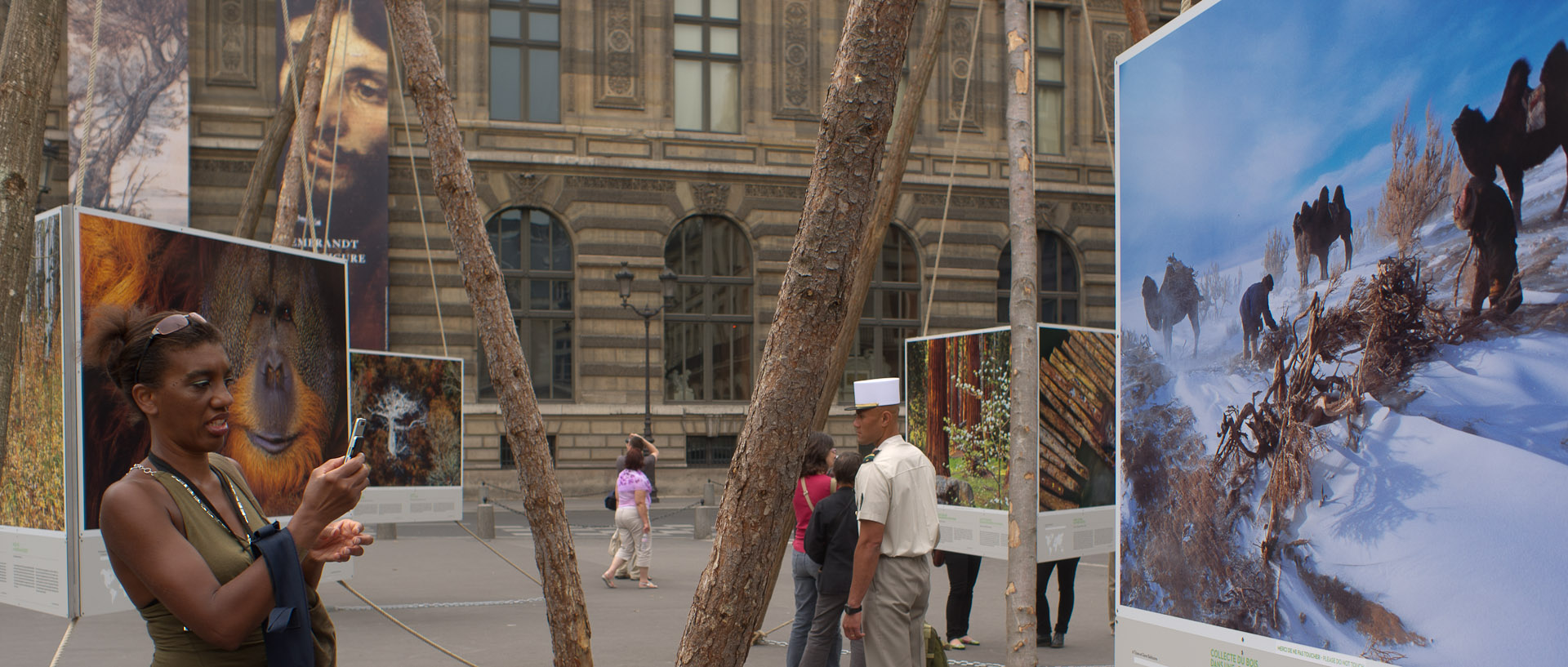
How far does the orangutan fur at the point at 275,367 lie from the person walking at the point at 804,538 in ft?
12.5

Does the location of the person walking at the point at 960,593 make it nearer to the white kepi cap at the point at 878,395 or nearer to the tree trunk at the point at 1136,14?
the white kepi cap at the point at 878,395

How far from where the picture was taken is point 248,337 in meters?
8.47

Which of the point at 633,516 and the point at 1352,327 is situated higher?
the point at 1352,327

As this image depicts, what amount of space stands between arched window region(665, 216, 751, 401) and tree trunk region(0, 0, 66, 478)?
24341 millimetres

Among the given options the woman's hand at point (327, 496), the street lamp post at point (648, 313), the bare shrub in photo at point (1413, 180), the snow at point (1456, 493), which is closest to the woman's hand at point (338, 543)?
the woman's hand at point (327, 496)

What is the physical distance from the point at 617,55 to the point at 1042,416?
2108 cm

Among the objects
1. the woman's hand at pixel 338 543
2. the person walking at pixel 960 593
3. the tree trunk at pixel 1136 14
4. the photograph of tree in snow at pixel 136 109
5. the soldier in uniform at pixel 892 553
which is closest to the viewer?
the woman's hand at pixel 338 543

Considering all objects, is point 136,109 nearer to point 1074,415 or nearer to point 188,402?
point 1074,415

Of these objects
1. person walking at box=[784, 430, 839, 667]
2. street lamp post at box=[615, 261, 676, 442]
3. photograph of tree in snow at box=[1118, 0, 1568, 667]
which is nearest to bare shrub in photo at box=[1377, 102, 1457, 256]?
photograph of tree in snow at box=[1118, 0, 1568, 667]

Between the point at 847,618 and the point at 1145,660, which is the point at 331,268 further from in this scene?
the point at 1145,660

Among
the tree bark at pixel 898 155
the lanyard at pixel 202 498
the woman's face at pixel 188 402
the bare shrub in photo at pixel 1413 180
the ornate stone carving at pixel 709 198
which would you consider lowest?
the lanyard at pixel 202 498

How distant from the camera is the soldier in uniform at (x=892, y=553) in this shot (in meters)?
6.80

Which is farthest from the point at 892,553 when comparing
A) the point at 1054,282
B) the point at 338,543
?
the point at 1054,282

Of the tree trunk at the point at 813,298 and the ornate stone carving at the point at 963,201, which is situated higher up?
the ornate stone carving at the point at 963,201
